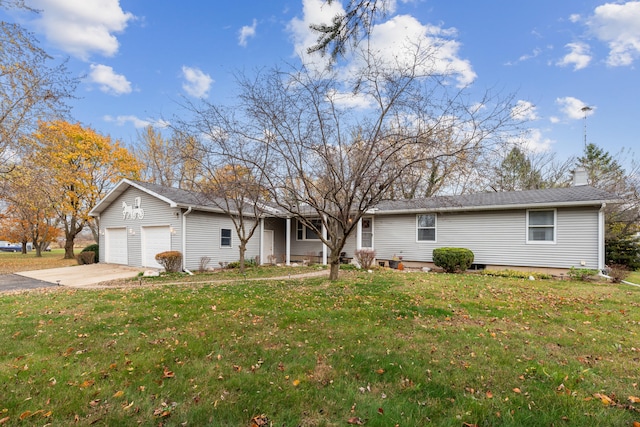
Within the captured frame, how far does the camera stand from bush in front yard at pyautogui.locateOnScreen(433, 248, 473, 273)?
1287cm

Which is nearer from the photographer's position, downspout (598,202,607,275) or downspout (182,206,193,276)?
downspout (598,202,607,275)

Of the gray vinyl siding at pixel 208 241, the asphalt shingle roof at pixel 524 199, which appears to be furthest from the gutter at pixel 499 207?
the gray vinyl siding at pixel 208 241

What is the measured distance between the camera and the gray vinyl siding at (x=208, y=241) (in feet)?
45.9

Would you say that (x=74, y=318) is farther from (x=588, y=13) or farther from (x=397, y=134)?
(x=588, y=13)

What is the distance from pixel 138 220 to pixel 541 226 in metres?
17.5

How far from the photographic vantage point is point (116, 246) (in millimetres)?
16375

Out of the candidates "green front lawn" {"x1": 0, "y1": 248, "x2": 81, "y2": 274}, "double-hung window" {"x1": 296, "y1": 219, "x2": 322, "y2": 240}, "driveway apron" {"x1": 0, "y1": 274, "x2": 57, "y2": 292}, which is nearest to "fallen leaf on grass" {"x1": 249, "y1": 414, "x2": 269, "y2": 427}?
"driveway apron" {"x1": 0, "y1": 274, "x2": 57, "y2": 292}

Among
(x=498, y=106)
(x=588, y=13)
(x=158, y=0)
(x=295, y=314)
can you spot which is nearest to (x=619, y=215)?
(x=588, y=13)

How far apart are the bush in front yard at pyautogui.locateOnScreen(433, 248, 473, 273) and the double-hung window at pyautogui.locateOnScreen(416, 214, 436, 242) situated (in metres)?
1.67

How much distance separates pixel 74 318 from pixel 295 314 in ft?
12.2

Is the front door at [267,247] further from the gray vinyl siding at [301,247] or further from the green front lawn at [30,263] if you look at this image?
the green front lawn at [30,263]

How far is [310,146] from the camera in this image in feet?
25.8

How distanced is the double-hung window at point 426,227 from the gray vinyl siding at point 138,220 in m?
10.8

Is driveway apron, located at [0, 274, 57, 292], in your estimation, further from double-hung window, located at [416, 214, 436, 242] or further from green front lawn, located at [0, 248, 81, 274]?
double-hung window, located at [416, 214, 436, 242]
